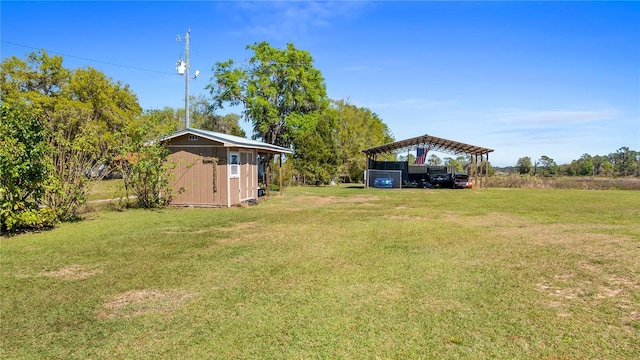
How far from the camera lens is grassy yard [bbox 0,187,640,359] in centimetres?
358

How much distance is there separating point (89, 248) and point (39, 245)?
1.16 m

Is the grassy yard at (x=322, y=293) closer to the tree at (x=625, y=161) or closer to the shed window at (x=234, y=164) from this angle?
the shed window at (x=234, y=164)

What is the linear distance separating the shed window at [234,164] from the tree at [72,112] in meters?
3.66

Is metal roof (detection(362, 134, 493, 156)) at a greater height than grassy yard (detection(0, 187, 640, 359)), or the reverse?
metal roof (detection(362, 134, 493, 156))

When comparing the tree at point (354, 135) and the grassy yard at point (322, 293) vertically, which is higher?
the tree at point (354, 135)

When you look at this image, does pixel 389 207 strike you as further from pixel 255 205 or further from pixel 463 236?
pixel 463 236

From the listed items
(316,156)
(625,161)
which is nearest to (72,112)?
(316,156)

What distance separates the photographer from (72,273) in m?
5.90

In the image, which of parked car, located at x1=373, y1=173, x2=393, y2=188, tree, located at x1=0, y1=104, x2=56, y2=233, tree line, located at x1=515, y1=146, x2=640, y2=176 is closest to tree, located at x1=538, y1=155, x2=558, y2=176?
tree line, located at x1=515, y1=146, x2=640, y2=176

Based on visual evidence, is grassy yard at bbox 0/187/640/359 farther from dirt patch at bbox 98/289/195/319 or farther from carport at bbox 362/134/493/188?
carport at bbox 362/134/493/188

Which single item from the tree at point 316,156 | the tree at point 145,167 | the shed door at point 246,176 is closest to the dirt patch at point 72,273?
the tree at point 145,167

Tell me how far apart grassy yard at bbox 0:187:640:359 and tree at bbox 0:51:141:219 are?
173 centimetres

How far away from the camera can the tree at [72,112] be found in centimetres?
1048

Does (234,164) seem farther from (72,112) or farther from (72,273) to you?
(72,273)
